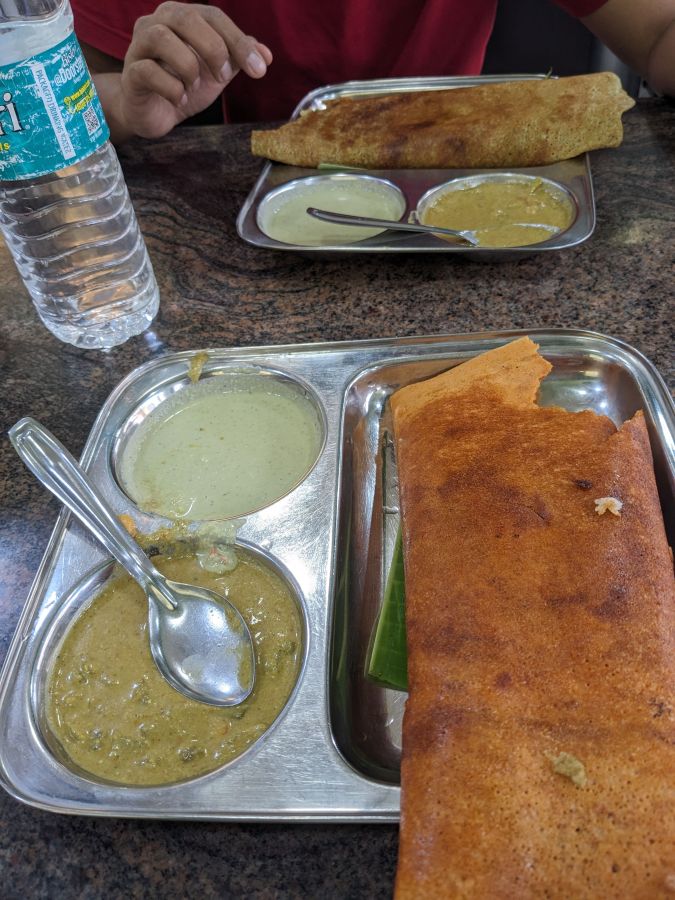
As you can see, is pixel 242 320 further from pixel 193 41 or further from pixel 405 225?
pixel 193 41

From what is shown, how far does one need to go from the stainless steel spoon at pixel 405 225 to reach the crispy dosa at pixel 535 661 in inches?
27.7

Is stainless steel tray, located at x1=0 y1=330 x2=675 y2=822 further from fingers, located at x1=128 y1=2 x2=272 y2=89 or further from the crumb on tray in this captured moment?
fingers, located at x1=128 y1=2 x2=272 y2=89

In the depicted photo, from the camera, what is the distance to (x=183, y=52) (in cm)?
187

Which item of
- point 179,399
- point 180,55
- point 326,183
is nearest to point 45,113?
point 179,399

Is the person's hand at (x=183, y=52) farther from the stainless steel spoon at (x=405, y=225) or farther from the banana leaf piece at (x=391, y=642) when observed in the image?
the banana leaf piece at (x=391, y=642)

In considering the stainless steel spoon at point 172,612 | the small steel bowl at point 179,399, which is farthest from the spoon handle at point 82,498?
the small steel bowl at point 179,399

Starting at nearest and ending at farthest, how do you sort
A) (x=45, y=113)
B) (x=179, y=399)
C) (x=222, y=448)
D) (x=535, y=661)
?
(x=535, y=661) → (x=45, y=113) → (x=222, y=448) → (x=179, y=399)

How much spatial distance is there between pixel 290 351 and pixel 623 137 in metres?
1.30

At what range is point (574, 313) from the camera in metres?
1.55

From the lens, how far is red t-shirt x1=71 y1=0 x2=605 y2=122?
2.36m

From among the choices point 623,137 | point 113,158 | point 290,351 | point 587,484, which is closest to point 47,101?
point 113,158

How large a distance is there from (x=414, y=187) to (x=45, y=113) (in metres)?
1.05

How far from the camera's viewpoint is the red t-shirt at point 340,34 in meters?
2.36

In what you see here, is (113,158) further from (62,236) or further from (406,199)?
(406,199)
